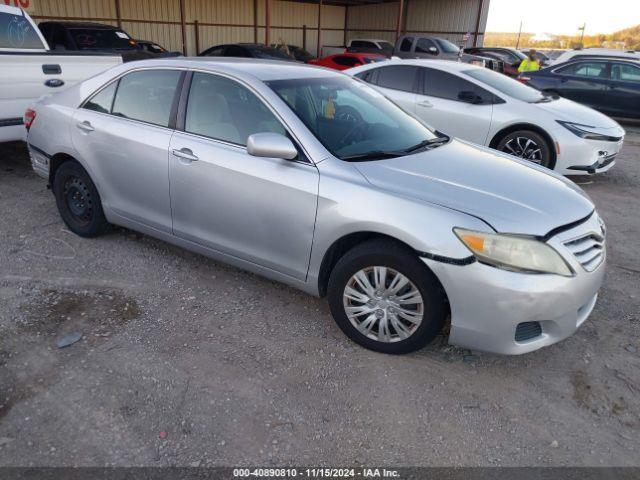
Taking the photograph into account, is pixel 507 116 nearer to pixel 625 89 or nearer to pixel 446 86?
pixel 446 86

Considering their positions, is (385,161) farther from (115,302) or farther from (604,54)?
(604,54)

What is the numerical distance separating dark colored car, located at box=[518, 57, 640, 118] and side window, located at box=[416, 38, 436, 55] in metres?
6.80

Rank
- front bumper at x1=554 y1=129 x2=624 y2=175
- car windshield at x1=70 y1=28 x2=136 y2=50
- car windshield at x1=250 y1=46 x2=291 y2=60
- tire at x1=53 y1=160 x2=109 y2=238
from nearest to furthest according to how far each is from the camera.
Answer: tire at x1=53 y1=160 x2=109 y2=238
front bumper at x1=554 y1=129 x2=624 y2=175
car windshield at x1=70 y1=28 x2=136 y2=50
car windshield at x1=250 y1=46 x2=291 y2=60

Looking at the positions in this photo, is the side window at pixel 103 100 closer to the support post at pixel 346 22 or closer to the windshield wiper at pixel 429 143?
the windshield wiper at pixel 429 143

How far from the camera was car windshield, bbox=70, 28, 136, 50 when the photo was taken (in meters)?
10.8

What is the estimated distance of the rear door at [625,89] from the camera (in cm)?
1113

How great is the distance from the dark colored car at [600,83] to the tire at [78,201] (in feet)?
32.8

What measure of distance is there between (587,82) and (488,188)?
10.2m

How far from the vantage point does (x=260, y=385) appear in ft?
9.34

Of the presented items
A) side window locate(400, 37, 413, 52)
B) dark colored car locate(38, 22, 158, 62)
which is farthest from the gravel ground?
side window locate(400, 37, 413, 52)

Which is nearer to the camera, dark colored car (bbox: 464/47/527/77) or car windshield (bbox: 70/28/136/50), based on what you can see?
car windshield (bbox: 70/28/136/50)

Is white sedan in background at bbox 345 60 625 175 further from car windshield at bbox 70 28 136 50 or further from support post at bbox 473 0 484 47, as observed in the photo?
support post at bbox 473 0 484 47

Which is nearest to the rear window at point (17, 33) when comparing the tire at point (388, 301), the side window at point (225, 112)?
the side window at point (225, 112)

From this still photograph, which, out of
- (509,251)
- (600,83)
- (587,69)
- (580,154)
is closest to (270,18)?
(587,69)
